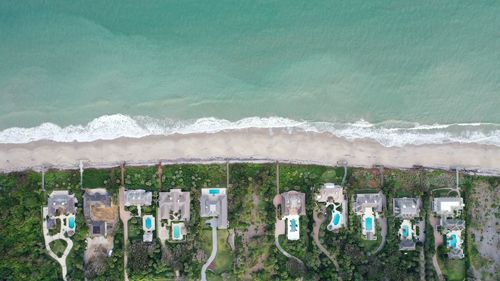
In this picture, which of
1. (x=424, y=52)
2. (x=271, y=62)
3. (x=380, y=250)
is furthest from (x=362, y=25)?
(x=380, y=250)


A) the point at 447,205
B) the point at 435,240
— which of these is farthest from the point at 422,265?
the point at 447,205

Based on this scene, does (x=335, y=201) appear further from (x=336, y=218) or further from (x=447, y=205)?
(x=447, y=205)

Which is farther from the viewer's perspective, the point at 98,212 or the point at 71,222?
the point at 71,222

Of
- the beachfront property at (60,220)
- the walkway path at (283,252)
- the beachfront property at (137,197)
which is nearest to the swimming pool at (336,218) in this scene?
the walkway path at (283,252)

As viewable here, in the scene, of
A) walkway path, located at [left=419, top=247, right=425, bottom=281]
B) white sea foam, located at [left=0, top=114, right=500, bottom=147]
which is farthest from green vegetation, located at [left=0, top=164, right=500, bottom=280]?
white sea foam, located at [left=0, top=114, right=500, bottom=147]

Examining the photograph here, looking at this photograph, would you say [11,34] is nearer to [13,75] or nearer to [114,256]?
[13,75]

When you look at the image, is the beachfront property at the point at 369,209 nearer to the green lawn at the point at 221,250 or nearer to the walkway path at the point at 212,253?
the green lawn at the point at 221,250

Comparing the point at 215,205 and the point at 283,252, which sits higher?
the point at 215,205
